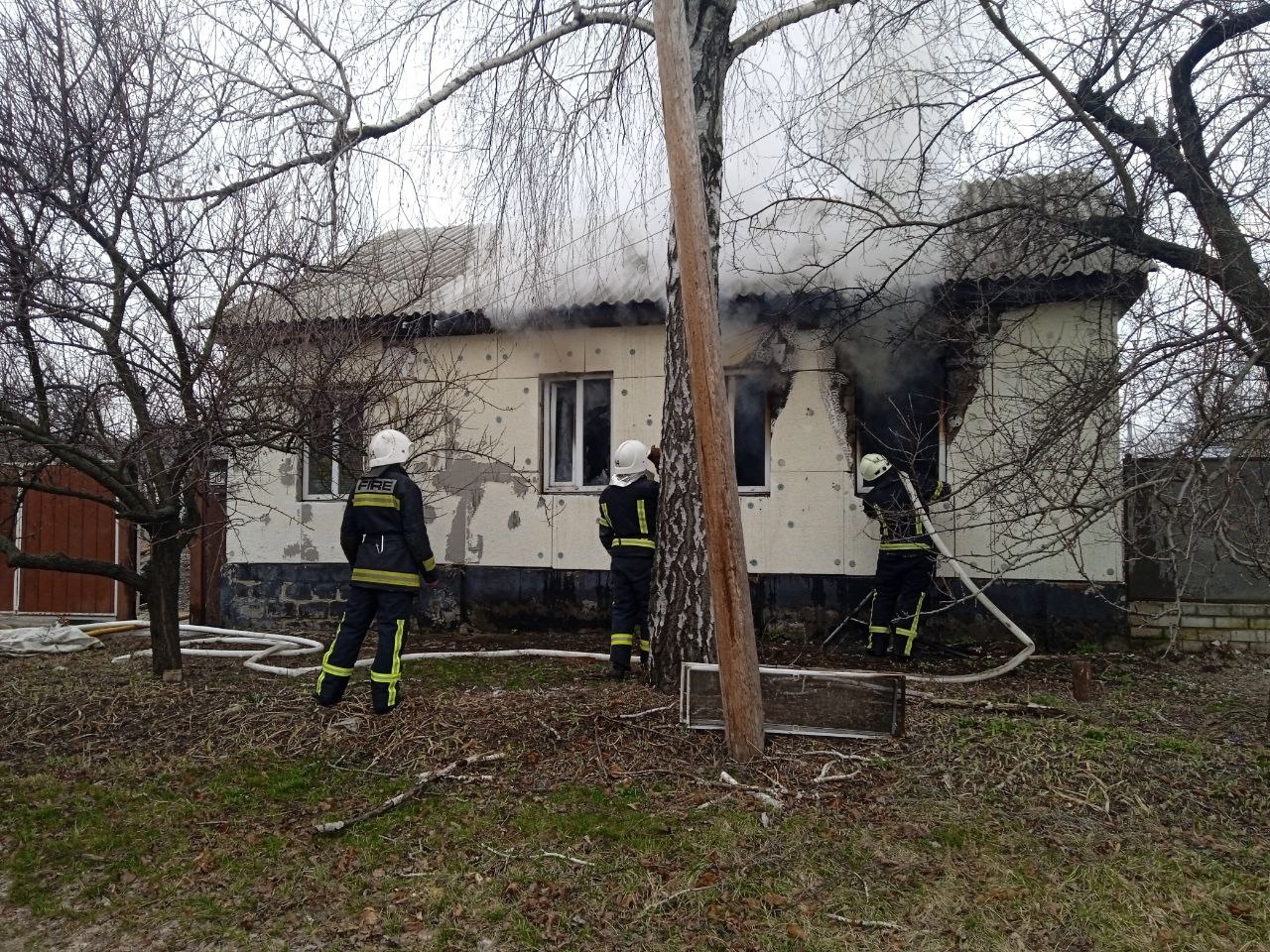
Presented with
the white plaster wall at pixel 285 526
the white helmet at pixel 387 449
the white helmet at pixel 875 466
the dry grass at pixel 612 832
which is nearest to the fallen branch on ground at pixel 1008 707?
the dry grass at pixel 612 832

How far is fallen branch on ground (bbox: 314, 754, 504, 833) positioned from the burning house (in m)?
2.84

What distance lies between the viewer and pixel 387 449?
5.43 meters

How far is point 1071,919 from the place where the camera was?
3018 millimetres

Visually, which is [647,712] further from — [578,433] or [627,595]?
[578,433]

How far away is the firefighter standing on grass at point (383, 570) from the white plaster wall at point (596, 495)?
251cm

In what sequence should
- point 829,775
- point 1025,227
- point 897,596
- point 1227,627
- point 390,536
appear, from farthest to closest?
point 1227,627
point 897,596
point 1025,227
point 390,536
point 829,775

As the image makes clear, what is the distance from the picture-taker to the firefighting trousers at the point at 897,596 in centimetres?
713

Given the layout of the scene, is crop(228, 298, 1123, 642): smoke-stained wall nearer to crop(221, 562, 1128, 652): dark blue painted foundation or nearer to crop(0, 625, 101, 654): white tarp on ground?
crop(221, 562, 1128, 652): dark blue painted foundation

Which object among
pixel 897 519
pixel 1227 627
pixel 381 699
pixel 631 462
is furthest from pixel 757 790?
pixel 1227 627

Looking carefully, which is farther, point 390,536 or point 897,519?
point 897,519

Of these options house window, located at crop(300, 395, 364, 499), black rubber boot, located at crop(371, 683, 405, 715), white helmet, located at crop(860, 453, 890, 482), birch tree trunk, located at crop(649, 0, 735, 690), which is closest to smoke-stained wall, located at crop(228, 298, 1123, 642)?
white helmet, located at crop(860, 453, 890, 482)

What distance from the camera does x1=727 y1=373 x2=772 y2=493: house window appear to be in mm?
8305

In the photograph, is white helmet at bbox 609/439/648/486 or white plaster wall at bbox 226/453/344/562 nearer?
white helmet at bbox 609/439/648/486

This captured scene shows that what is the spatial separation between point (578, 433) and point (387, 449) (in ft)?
11.8
